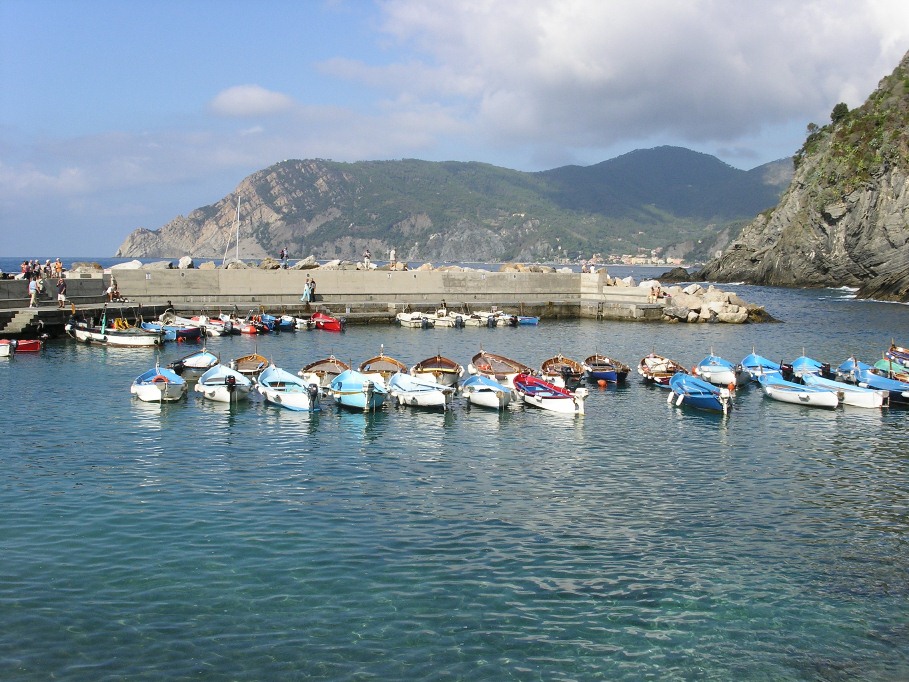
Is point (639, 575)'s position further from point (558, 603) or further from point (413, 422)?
point (413, 422)

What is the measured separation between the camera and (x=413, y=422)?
30.3 m

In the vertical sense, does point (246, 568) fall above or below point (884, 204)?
below

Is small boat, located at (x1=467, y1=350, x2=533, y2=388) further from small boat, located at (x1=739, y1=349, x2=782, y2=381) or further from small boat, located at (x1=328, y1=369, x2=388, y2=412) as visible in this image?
small boat, located at (x1=739, y1=349, x2=782, y2=381)

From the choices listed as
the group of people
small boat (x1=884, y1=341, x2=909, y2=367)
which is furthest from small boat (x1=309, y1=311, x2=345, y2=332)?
small boat (x1=884, y1=341, x2=909, y2=367)

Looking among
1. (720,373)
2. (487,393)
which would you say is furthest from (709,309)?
(487,393)

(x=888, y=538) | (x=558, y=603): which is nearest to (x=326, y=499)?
(x=558, y=603)

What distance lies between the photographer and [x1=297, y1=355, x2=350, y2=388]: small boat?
35.3 m

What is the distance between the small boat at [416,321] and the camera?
211 ft

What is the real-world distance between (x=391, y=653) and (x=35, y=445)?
17.5 meters

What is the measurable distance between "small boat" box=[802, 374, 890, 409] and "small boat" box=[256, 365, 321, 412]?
21.7 meters

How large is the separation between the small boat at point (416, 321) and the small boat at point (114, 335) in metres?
20.0

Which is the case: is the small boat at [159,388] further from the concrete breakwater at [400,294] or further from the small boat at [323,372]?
the concrete breakwater at [400,294]

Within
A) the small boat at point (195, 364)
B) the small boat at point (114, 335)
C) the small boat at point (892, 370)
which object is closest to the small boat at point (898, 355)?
the small boat at point (892, 370)

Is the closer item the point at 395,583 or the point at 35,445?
the point at 395,583
